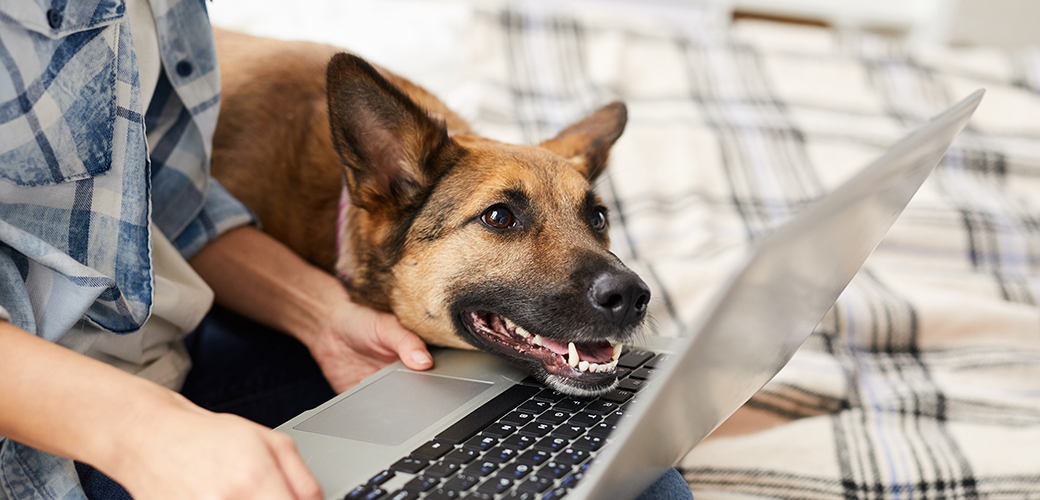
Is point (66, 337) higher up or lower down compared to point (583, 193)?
lower down

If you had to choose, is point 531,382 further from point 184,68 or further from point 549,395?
point 184,68

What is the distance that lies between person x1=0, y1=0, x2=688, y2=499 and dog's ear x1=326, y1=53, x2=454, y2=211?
0.23m

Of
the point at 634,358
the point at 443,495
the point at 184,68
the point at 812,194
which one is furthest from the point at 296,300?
the point at 812,194

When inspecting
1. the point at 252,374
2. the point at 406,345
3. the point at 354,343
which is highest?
the point at 406,345

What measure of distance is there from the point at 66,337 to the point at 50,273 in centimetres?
11

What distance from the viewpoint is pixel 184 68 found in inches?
49.1

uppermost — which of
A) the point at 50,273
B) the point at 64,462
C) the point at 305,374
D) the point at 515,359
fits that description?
the point at 50,273

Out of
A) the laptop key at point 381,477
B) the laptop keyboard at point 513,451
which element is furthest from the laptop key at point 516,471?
the laptop key at point 381,477

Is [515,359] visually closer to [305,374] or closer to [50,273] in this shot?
[305,374]

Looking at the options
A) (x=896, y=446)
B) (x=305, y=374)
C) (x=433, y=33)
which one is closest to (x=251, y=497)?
(x=305, y=374)

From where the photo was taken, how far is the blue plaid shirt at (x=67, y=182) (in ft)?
2.94

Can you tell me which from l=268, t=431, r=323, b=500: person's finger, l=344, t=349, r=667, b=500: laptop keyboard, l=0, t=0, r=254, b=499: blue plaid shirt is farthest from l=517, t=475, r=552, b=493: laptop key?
l=0, t=0, r=254, b=499: blue plaid shirt

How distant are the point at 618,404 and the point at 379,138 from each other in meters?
0.66

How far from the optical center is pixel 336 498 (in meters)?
0.76
